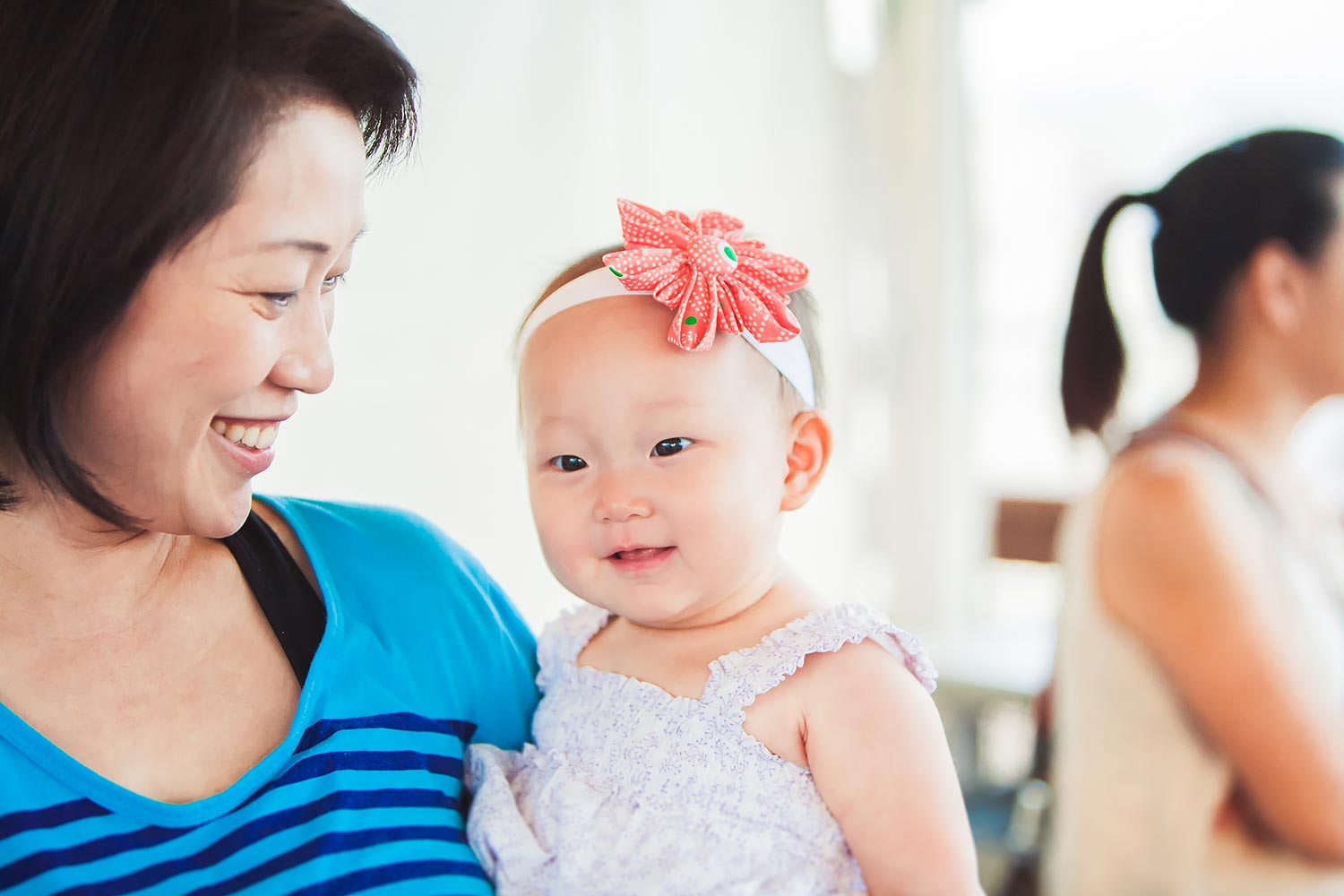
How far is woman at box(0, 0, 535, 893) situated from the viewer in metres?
0.81

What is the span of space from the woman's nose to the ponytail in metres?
1.55

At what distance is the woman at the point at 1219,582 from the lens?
5.65 ft

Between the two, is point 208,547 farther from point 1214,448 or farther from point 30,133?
point 1214,448

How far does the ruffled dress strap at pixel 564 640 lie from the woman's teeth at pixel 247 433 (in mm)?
409

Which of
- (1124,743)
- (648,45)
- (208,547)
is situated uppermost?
(648,45)

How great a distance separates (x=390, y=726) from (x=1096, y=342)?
1553 millimetres

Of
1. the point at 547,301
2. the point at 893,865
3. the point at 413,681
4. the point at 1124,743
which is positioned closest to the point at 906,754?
the point at 893,865

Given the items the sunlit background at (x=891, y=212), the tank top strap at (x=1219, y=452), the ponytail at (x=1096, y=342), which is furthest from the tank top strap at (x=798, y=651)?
the ponytail at (x=1096, y=342)

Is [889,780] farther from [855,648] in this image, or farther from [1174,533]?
[1174,533]

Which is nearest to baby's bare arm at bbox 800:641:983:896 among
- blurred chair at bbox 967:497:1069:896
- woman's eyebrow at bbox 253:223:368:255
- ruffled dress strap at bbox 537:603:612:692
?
ruffled dress strap at bbox 537:603:612:692

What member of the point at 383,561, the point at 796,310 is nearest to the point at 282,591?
the point at 383,561

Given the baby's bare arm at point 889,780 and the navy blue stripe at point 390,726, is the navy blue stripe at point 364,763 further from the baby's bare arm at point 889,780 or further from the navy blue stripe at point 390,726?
the baby's bare arm at point 889,780

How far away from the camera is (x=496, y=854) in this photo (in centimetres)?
104

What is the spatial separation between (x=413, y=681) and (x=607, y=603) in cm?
20
